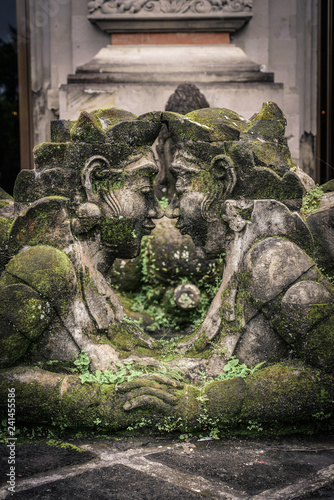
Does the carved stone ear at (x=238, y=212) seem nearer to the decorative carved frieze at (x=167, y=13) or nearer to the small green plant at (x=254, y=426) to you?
the small green plant at (x=254, y=426)

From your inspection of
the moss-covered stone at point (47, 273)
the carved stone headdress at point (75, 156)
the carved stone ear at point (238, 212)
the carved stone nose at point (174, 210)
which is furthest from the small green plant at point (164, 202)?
the moss-covered stone at point (47, 273)

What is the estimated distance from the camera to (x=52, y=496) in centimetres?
266

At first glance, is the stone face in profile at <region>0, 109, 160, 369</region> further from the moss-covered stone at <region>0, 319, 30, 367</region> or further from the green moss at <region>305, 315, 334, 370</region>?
the green moss at <region>305, 315, 334, 370</region>

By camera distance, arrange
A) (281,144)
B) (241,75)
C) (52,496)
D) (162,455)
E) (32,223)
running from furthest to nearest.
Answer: (241,75), (281,144), (32,223), (162,455), (52,496)

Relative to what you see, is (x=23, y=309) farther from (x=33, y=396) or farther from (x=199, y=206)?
(x=199, y=206)

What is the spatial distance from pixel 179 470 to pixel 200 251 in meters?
1.61

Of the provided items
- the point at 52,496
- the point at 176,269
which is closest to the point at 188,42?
the point at 176,269

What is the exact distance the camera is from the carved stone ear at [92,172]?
3805mm

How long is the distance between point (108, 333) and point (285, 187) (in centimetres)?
158

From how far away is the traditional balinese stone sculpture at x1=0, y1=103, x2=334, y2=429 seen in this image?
3363mm

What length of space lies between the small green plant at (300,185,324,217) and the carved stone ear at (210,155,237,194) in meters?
0.67

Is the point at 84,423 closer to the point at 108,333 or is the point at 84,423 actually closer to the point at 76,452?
the point at 76,452

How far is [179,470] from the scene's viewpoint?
2957mm

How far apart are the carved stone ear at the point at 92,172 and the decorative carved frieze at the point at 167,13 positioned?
386cm
